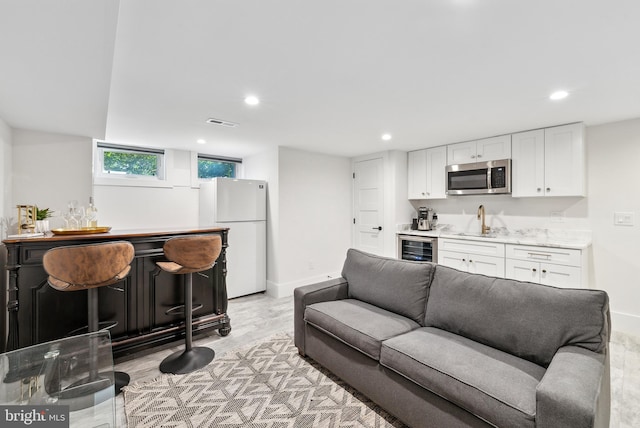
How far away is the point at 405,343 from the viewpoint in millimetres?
1791

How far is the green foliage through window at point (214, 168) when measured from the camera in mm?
4845


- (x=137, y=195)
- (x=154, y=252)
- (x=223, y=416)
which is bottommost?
(x=223, y=416)

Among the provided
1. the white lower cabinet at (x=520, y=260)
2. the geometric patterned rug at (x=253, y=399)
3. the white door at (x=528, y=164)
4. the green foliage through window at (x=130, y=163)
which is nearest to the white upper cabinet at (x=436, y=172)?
the white lower cabinet at (x=520, y=260)

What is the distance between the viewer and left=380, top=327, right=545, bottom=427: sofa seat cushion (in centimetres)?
130

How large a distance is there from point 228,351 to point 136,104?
2.36m

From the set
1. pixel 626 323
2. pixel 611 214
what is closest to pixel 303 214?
pixel 611 214

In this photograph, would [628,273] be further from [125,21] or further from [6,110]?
[6,110]

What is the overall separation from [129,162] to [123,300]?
2.41 metres

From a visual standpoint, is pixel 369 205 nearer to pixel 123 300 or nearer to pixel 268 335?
pixel 268 335

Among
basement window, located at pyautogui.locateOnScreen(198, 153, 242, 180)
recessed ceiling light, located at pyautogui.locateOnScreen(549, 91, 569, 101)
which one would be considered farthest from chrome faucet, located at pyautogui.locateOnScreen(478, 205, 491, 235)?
basement window, located at pyautogui.locateOnScreen(198, 153, 242, 180)

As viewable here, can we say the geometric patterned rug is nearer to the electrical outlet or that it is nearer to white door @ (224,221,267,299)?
white door @ (224,221,267,299)

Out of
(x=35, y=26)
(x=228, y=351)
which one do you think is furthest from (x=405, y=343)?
(x=35, y=26)

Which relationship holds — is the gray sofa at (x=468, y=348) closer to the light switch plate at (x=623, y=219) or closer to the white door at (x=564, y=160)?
the white door at (x=564, y=160)

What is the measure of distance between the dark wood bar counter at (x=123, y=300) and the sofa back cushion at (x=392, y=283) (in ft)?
4.75
